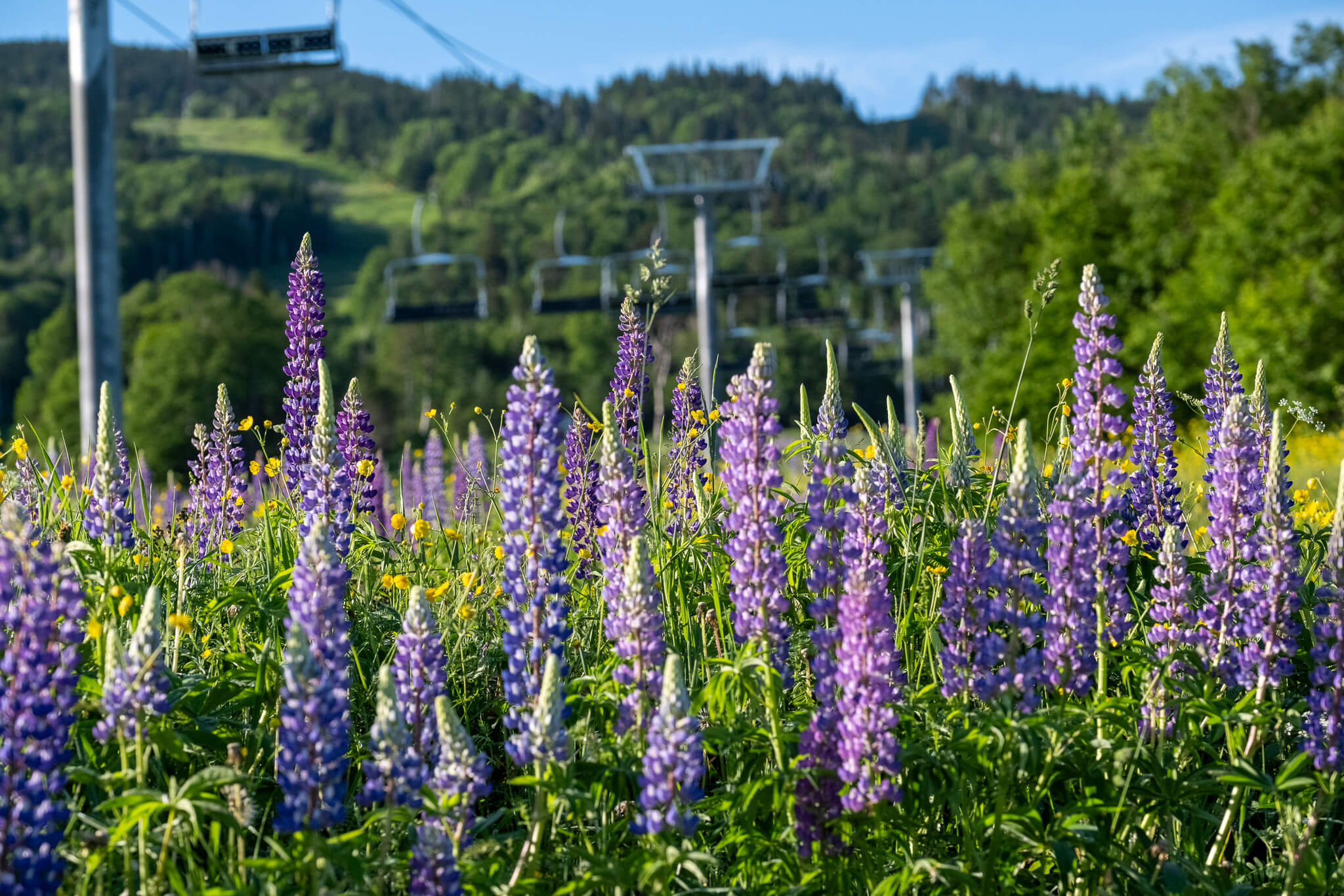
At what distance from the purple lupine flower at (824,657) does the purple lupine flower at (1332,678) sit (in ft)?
3.60

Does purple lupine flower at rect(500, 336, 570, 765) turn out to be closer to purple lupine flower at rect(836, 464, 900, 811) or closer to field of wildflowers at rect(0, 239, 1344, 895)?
field of wildflowers at rect(0, 239, 1344, 895)

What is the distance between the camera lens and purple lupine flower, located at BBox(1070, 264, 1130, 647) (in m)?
2.72

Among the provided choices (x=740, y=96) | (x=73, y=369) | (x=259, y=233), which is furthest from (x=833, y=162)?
(x=73, y=369)

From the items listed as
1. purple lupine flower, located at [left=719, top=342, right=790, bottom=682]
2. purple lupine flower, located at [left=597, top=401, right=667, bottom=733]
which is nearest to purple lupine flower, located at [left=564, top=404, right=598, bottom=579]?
purple lupine flower, located at [left=597, top=401, right=667, bottom=733]

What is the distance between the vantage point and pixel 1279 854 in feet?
10.0

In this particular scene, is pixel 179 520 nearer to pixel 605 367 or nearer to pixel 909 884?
pixel 909 884

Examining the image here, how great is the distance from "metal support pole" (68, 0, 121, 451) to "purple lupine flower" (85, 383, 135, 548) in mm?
5887

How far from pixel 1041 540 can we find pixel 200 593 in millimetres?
2503

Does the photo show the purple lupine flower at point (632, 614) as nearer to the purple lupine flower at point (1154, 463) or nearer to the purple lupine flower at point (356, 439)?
the purple lupine flower at point (356, 439)

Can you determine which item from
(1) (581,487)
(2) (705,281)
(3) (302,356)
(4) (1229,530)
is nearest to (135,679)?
(3) (302,356)

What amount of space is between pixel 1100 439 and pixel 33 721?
2.42 m

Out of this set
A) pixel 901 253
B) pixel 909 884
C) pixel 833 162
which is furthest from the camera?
pixel 833 162

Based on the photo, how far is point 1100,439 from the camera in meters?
2.84

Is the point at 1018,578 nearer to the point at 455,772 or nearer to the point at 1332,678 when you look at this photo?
the point at 1332,678
